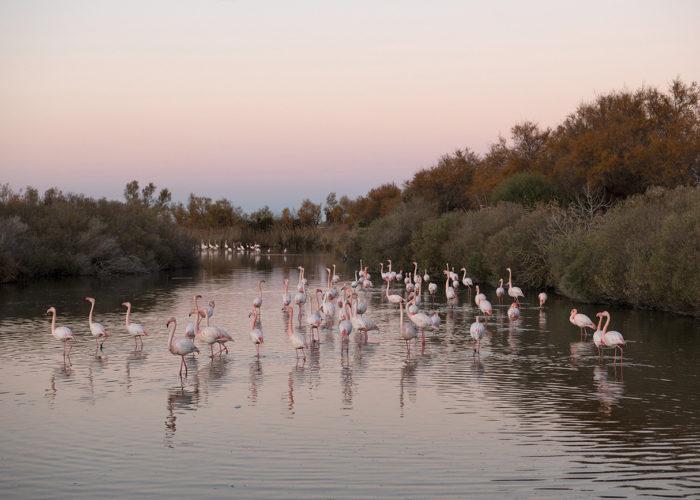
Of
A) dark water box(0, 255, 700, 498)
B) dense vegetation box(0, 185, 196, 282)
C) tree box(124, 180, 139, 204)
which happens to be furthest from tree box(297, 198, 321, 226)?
dark water box(0, 255, 700, 498)

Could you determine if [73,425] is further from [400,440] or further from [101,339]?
[101,339]

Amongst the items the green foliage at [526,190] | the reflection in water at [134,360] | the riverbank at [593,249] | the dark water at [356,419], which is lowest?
the dark water at [356,419]

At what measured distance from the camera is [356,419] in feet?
40.4

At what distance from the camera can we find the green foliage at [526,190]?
48.6 metres

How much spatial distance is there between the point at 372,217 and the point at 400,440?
8034 centimetres

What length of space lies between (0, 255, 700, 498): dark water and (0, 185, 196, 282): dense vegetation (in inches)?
937

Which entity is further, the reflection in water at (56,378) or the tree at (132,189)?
the tree at (132,189)

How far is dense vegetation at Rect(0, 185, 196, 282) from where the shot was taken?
145 feet

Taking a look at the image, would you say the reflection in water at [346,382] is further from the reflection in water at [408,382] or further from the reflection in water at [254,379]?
the reflection in water at [254,379]

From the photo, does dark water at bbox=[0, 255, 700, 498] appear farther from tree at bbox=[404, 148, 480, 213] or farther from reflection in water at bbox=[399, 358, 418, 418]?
tree at bbox=[404, 148, 480, 213]

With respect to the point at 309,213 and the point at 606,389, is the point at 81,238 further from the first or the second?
the point at 309,213

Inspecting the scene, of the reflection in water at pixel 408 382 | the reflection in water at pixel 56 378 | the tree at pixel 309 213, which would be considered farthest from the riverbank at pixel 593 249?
the tree at pixel 309 213

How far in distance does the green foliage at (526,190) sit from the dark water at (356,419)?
2752cm

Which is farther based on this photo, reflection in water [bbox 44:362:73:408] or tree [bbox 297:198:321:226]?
tree [bbox 297:198:321:226]
